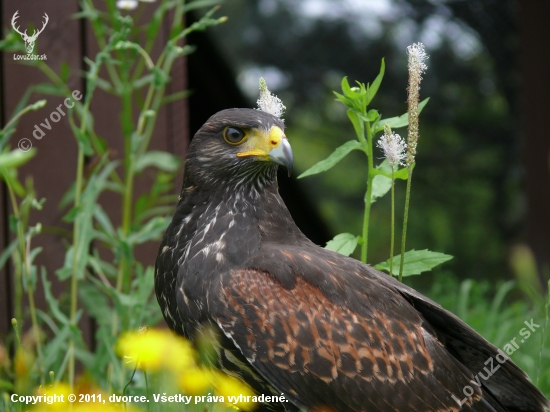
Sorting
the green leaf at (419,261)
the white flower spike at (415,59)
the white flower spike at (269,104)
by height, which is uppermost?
the white flower spike at (415,59)

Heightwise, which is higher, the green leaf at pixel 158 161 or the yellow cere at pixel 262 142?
the yellow cere at pixel 262 142

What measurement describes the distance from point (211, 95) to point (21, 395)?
15.8 feet

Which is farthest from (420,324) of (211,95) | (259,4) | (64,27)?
(259,4)

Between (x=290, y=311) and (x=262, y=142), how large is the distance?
2.05ft

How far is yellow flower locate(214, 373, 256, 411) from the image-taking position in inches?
90.9

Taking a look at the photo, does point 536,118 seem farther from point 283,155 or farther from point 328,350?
point 328,350

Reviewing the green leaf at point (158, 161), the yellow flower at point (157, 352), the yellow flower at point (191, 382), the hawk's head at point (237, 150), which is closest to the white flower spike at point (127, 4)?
the green leaf at point (158, 161)

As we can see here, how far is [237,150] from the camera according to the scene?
2623 millimetres

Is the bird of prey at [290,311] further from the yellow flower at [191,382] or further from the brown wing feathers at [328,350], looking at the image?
the yellow flower at [191,382]

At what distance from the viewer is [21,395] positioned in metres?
2.21

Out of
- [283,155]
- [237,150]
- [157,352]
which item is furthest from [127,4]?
[157,352]

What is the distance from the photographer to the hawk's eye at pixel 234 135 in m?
2.62

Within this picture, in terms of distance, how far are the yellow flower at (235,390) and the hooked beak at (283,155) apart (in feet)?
2.45
